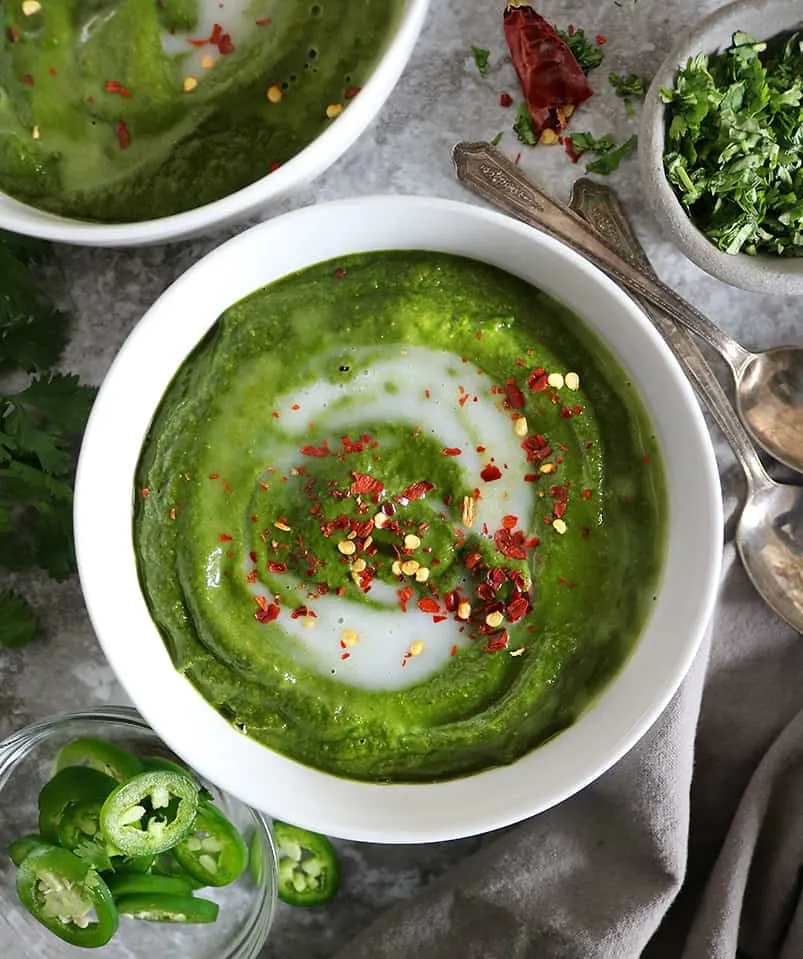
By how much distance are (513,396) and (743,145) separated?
812 mm

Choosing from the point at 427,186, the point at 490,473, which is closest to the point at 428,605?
the point at 490,473

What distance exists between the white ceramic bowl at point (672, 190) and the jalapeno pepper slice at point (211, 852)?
5.86 feet

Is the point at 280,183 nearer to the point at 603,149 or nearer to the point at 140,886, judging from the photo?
the point at 603,149

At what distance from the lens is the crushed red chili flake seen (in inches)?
96.3

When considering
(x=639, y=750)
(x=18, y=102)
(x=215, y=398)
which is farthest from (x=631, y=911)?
(x=18, y=102)

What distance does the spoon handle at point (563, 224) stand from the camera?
Answer: 2.74m

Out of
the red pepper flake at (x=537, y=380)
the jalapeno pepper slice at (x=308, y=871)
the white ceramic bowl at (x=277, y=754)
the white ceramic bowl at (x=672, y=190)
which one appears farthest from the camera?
the jalapeno pepper slice at (x=308, y=871)

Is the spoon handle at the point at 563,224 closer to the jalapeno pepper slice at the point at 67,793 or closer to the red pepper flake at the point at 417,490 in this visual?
the red pepper flake at the point at 417,490

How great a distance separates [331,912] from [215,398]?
148 centimetres

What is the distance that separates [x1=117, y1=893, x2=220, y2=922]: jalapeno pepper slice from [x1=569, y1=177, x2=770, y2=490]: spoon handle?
1701mm

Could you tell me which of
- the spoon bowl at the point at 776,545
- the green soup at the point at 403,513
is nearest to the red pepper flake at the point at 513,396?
the green soup at the point at 403,513

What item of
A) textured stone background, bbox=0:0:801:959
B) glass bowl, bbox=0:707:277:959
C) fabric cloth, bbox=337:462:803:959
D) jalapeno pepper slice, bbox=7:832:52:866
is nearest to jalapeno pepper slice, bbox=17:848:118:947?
jalapeno pepper slice, bbox=7:832:52:866

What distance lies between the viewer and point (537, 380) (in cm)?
242

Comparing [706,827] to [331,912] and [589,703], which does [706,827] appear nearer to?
[589,703]
